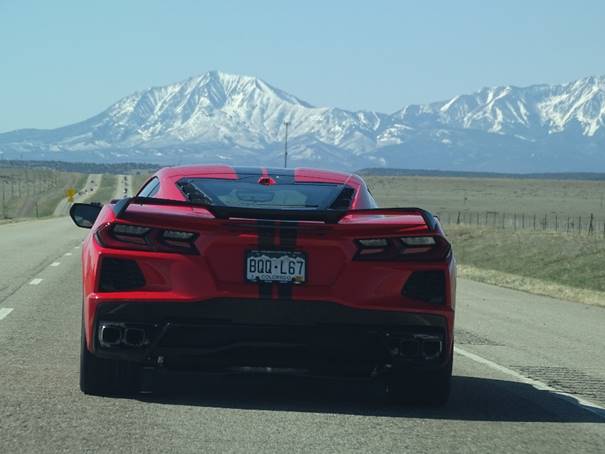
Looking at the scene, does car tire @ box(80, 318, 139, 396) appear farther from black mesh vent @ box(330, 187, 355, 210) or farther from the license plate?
black mesh vent @ box(330, 187, 355, 210)

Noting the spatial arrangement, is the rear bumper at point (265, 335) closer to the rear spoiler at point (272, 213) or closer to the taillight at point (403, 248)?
the taillight at point (403, 248)

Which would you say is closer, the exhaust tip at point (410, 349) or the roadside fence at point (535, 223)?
the exhaust tip at point (410, 349)

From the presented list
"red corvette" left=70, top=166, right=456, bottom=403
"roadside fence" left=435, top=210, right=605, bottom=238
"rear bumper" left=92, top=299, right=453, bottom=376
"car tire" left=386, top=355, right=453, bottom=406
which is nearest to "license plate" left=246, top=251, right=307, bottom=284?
"red corvette" left=70, top=166, right=456, bottom=403

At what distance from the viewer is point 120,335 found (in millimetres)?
6848

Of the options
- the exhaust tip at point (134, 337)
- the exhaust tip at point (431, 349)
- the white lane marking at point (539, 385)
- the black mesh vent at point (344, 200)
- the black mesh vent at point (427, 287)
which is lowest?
the white lane marking at point (539, 385)

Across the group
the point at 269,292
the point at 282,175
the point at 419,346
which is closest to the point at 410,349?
the point at 419,346

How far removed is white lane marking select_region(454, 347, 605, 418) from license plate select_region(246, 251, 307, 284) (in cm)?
215

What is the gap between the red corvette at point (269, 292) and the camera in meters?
6.73

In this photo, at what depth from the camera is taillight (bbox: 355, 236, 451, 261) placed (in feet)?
22.5

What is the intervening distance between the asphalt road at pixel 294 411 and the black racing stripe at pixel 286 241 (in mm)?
683

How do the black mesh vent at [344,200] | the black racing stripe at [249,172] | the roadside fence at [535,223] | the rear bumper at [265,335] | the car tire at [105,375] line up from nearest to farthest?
1. the rear bumper at [265,335]
2. the car tire at [105,375]
3. the black mesh vent at [344,200]
4. the black racing stripe at [249,172]
5. the roadside fence at [535,223]

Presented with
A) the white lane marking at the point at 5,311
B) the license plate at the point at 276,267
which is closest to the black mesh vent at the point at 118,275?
the license plate at the point at 276,267

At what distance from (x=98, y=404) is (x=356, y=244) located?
5.61 feet

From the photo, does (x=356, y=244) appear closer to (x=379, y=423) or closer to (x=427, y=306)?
(x=427, y=306)
